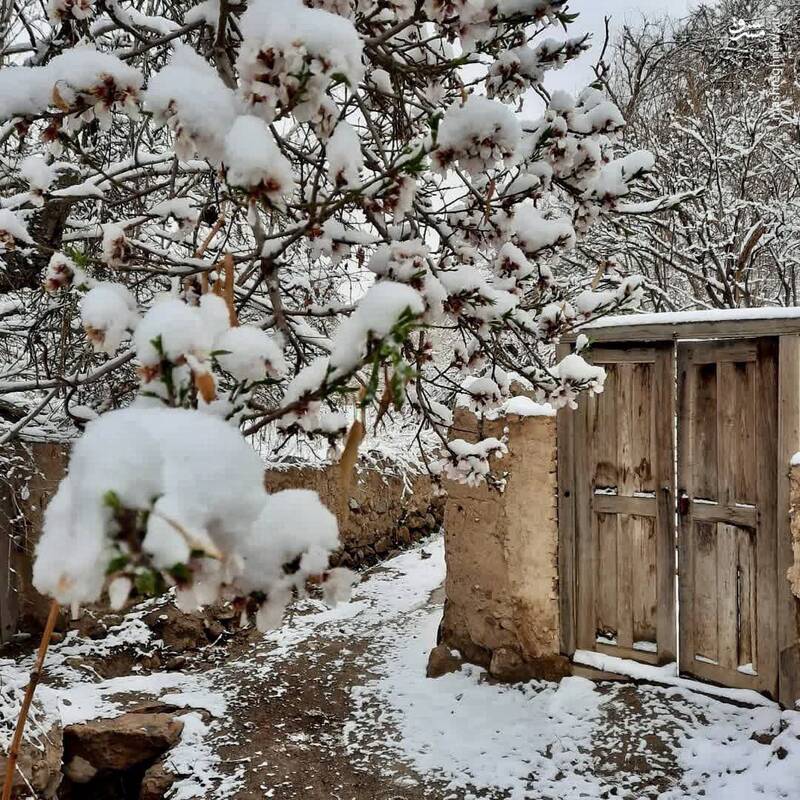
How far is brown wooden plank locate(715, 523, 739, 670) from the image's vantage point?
3838 mm

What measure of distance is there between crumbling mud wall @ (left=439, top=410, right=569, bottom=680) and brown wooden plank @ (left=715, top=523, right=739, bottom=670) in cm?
98

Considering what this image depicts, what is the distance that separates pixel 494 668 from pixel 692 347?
8.08 feet

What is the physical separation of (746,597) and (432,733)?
2.03m

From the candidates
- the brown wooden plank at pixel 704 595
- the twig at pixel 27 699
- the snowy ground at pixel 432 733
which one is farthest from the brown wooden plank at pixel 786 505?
the twig at pixel 27 699

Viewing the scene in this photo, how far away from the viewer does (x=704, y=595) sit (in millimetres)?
3980

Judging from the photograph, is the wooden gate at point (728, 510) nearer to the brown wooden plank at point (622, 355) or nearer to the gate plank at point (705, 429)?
the gate plank at point (705, 429)

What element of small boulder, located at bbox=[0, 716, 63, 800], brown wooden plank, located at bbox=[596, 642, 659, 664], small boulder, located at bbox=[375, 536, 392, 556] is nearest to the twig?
small boulder, located at bbox=[0, 716, 63, 800]

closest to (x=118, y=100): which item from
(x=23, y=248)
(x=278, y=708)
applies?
(x=23, y=248)

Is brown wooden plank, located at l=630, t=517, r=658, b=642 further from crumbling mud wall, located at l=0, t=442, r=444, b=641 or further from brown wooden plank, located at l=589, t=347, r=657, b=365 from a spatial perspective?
crumbling mud wall, located at l=0, t=442, r=444, b=641

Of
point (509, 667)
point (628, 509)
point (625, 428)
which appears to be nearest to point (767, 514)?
point (628, 509)

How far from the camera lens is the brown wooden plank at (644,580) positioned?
13.7ft

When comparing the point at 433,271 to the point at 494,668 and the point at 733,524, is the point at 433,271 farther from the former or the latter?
the point at 494,668

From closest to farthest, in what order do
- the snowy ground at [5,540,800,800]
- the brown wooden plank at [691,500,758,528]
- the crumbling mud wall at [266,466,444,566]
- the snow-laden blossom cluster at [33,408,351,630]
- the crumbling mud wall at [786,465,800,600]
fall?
1. the snow-laden blossom cluster at [33,408,351,630]
2. the snowy ground at [5,540,800,800]
3. the crumbling mud wall at [786,465,800,600]
4. the brown wooden plank at [691,500,758,528]
5. the crumbling mud wall at [266,466,444,566]

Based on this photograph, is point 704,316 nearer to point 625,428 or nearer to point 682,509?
point 625,428
